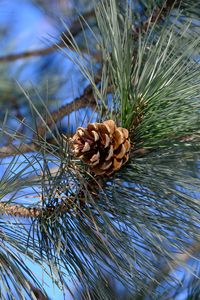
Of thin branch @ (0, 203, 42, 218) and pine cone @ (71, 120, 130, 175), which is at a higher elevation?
pine cone @ (71, 120, 130, 175)

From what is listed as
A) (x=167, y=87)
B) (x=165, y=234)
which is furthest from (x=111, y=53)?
(x=165, y=234)

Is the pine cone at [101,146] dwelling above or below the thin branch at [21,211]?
above

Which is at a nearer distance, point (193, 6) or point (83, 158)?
→ point (83, 158)

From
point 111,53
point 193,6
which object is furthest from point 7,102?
point 111,53

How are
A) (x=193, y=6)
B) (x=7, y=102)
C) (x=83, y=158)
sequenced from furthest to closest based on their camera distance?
(x=7, y=102), (x=193, y=6), (x=83, y=158)

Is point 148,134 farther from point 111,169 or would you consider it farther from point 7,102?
point 7,102

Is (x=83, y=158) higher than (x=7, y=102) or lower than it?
lower

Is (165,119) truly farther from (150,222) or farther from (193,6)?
(193,6)

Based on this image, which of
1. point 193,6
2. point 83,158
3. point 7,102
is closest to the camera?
point 83,158
